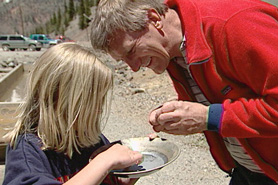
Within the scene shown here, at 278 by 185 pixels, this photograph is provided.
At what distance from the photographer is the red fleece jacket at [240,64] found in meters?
1.47

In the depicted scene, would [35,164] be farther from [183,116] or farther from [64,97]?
[183,116]

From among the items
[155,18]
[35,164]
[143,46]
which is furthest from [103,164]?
[155,18]

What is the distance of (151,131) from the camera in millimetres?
6215

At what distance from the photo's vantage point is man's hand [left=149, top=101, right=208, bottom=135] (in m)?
1.64

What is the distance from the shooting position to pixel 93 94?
171cm

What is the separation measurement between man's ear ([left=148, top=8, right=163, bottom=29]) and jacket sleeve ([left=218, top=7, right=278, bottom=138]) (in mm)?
375

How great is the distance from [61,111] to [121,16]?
22.2 inches

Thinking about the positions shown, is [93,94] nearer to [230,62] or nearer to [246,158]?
[230,62]

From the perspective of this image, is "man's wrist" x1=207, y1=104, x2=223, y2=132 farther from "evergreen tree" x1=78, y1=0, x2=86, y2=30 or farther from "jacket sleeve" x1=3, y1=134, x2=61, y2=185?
"evergreen tree" x1=78, y1=0, x2=86, y2=30

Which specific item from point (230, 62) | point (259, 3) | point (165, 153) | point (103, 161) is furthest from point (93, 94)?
point (259, 3)

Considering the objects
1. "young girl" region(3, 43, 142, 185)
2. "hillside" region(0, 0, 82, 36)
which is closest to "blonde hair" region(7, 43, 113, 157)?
"young girl" region(3, 43, 142, 185)

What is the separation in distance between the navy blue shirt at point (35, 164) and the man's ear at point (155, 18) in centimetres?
79

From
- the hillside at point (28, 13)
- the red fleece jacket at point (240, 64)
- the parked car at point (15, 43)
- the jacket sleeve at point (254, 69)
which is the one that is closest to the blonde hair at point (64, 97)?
the red fleece jacket at point (240, 64)

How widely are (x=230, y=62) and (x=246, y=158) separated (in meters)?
0.56
